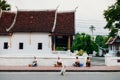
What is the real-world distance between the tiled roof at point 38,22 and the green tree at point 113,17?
497 cm

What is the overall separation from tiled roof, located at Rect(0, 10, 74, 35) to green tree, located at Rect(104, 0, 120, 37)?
195 inches

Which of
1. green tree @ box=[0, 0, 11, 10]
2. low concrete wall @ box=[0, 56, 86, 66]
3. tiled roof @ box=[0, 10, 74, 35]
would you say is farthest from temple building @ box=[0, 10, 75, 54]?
green tree @ box=[0, 0, 11, 10]

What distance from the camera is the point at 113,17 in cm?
4066

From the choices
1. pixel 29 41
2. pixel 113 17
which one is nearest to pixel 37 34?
pixel 29 41

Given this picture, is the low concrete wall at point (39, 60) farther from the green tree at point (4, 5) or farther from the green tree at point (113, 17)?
the green tree at point (4, 5)

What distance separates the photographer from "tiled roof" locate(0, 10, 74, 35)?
136 feet

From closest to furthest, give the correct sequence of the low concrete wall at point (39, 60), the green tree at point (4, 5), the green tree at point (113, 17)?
the low concrete wall at point (39, 60), the green tree at point (113, 17), the green tree at point (4, 5)

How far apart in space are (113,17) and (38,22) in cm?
1028

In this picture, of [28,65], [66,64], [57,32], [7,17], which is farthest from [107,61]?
[7,17]

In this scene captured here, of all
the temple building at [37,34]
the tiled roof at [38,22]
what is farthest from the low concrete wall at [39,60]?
the tiled roof at [38,22]

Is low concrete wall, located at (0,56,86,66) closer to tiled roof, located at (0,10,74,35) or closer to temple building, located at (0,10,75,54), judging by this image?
temple building, located at (0,10,75,54)

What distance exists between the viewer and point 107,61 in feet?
104

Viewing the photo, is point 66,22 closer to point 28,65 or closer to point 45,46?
point 45,46

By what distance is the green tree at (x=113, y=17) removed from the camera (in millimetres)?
40375
